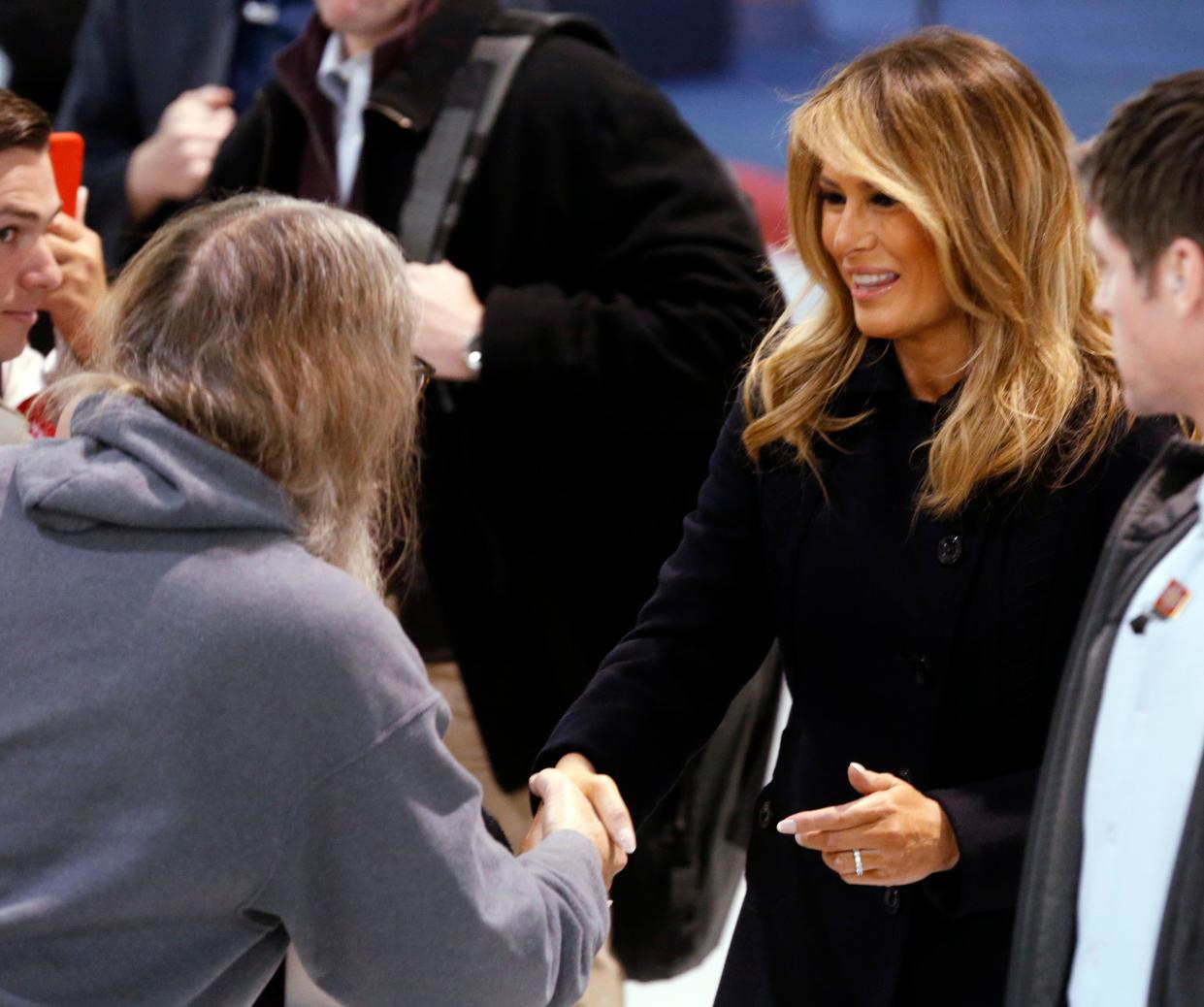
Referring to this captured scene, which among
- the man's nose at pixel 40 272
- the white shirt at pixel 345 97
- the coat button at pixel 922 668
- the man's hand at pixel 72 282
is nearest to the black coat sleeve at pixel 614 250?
the white shirt at pixel 345 97

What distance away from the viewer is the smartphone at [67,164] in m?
2.71

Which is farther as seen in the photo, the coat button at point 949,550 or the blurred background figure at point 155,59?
the blurred background figure at point 155,59

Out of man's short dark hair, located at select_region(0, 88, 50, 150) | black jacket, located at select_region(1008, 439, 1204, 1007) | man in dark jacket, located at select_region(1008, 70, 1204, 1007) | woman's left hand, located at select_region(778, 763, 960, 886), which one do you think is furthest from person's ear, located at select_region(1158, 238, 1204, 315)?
man's short dark hair, located at select_region(0, 88, 50, 150)

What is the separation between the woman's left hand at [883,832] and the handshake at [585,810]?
231mm

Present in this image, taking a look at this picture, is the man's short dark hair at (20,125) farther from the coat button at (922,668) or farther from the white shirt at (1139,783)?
the white shirt at (1139,783)

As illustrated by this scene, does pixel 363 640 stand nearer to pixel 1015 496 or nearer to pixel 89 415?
pixel 89 415

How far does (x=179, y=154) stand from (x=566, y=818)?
6.21 feet

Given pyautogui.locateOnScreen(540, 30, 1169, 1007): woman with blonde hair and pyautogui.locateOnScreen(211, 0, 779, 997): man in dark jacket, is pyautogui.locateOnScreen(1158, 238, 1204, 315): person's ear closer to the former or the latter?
pyautogui.locateOnScreen(540, 30, 1169, 1007): woman with blonde hair

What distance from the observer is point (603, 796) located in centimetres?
211

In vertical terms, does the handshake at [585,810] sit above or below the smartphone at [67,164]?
below

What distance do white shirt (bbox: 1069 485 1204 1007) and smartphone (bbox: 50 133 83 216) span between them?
1.75 meters

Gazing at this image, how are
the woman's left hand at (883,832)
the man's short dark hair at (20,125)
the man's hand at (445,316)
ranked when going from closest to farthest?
the woman's left hand at (883,832)
the man's short dark hair at (20,125)
the man's hand at (445,316)

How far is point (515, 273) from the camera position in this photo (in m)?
3.13

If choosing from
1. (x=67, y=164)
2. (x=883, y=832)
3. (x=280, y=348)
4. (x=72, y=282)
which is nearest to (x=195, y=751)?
(x=280, y=348)
